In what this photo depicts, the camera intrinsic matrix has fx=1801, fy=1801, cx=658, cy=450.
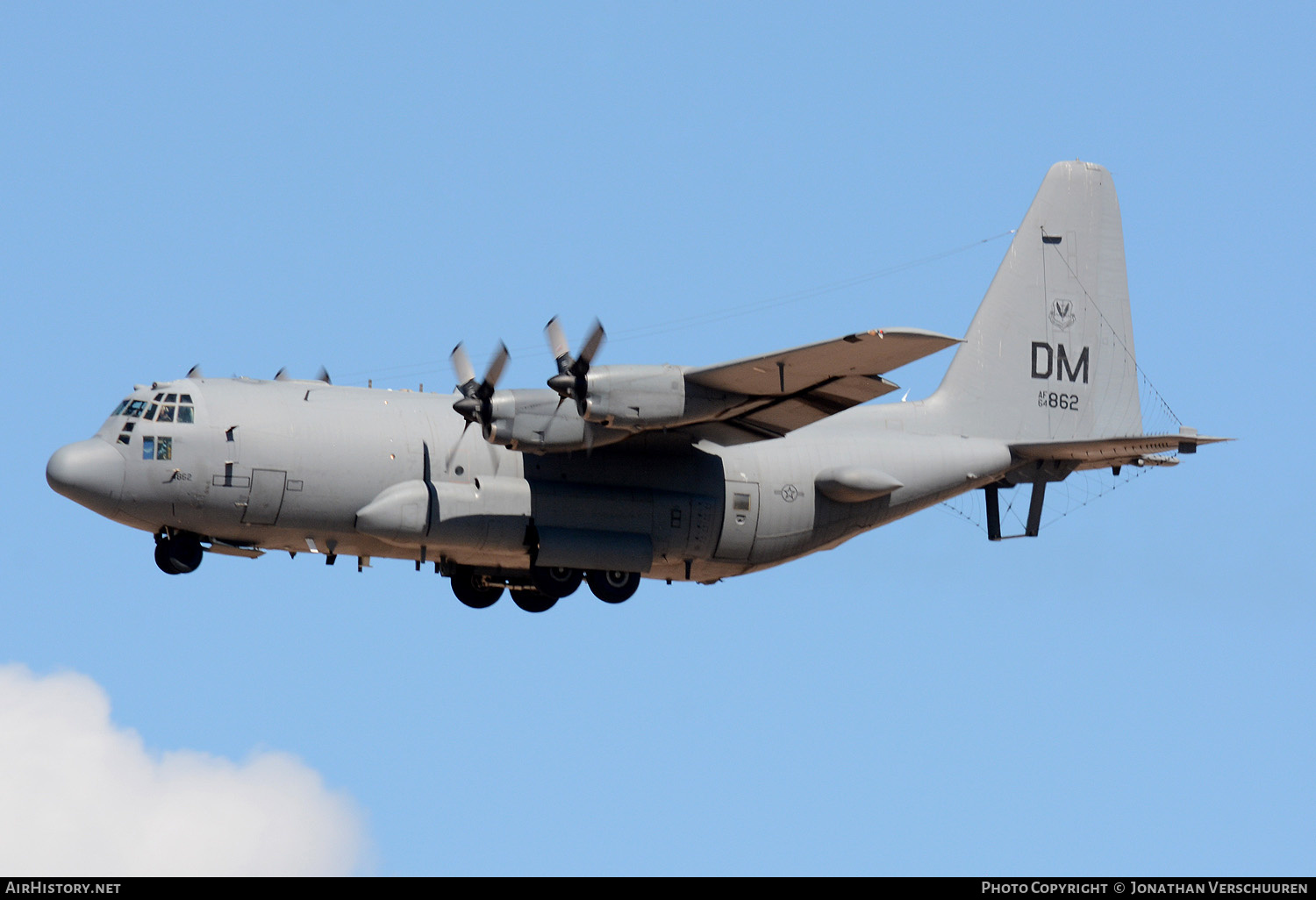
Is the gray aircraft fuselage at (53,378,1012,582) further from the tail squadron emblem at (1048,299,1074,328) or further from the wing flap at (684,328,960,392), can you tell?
the tail squadron emblem at (1048,299,1074,328)

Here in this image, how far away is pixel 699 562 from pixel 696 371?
3.63 meters

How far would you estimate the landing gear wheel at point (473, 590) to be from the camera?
81.8 ft

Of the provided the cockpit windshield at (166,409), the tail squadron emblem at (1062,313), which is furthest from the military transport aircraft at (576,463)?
the tail squadron emblem at (1062,313)

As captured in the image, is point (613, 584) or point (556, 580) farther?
point (613, 584)

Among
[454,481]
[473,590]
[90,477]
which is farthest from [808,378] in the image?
[90,477]

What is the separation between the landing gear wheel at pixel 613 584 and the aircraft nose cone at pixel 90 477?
629cm

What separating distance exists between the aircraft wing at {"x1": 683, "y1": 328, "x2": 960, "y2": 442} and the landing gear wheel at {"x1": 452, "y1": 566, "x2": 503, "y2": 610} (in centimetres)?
389

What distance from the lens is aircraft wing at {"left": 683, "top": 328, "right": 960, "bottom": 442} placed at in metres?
21.1

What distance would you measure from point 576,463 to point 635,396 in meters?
2.12

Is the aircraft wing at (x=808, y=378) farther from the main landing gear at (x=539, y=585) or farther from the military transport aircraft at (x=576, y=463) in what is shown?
the main landing gear at (x=539, y=585)

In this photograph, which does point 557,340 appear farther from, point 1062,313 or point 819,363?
point 1062,313

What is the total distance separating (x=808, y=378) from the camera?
22219 millimetres

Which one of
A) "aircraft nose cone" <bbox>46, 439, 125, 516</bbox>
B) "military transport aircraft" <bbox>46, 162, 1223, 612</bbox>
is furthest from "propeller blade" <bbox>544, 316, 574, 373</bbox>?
"aircraft nose cone" <bbox>46, 439, 125, 516</bbox>

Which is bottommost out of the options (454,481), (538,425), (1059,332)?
(454,481)
